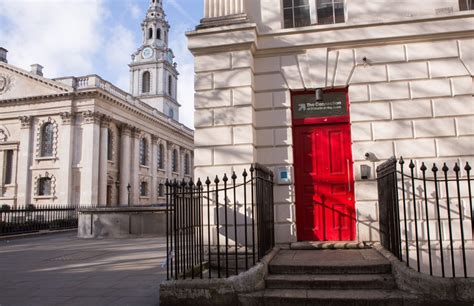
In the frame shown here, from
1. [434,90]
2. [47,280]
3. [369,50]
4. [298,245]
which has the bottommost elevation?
[47,280]

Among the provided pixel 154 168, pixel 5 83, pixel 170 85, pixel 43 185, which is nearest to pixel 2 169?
pixel 43 185

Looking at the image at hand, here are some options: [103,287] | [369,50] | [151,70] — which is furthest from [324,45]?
[151,70]

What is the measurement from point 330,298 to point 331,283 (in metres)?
0.46

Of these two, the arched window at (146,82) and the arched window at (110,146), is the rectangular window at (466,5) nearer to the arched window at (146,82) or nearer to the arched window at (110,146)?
the arched window at (110,146)

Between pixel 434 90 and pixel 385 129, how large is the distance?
1.24 meters

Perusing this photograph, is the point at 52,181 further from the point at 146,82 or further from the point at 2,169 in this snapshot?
the point at 146,82

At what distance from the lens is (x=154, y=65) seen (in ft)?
254

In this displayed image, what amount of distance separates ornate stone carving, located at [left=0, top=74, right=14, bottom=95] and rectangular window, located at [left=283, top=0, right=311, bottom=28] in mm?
42656

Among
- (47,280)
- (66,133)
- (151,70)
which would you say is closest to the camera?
(47,280)

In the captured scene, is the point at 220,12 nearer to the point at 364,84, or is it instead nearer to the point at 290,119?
the point at 290,119

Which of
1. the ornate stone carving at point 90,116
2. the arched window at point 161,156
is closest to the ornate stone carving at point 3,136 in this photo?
the ornate stone carving at point 90,116

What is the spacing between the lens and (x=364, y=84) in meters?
8.43

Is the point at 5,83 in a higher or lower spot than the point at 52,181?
higher

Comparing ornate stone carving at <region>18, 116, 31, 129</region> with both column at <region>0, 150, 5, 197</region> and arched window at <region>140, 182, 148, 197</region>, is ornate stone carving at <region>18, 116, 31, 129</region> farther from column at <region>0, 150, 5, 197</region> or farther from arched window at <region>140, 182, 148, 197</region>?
arched window at <region>140, 182, 148, 197</region>
